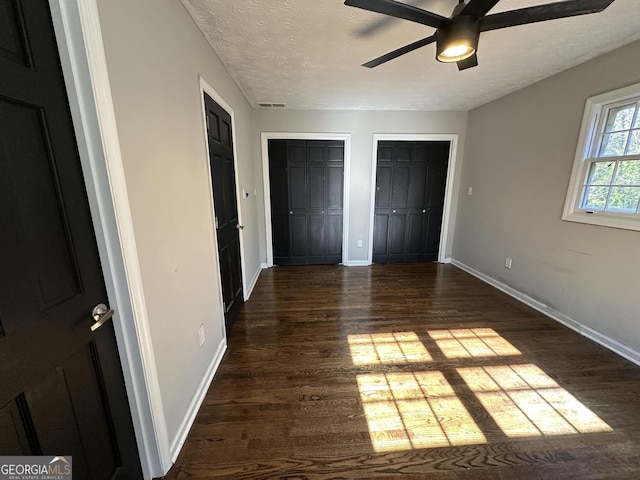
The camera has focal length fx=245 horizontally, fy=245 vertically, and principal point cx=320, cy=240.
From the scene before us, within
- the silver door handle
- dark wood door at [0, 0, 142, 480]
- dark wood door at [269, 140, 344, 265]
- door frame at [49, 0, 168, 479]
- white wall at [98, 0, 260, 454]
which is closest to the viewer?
dark wood door at [0, 0, 142, 480]

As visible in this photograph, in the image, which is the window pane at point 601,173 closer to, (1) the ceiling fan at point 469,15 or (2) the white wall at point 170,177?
(1) the ceiling fan at point 469,15

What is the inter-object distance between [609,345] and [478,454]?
71.0 inches

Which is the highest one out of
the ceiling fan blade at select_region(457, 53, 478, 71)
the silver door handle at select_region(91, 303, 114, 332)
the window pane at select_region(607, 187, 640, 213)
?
the ceiling fan blade at select_region(457, 53, 478, 71)

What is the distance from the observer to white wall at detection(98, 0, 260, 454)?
38.6 inches

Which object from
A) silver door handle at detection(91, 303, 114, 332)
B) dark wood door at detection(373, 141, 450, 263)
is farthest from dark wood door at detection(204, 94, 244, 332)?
dark wood door at detection(373, 141, 450, 263)

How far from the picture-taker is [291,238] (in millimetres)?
4066

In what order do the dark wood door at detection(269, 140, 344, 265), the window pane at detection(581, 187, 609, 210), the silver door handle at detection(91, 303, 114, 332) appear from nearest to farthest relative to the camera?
the silver door handle at detection(91, 303, 114, 332)
the window pane at detection(581, 187, 609, 210)
the dark wood door at detection(269, 140, 344, 265)

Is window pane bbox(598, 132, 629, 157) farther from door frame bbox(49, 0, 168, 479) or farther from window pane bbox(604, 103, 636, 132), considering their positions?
door frame bbox(49, 0, 168, 479)

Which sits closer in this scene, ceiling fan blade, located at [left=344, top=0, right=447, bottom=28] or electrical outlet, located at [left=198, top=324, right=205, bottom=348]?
ceiling fan blade, located at [left=344, top=0, right=447, bottom=28]

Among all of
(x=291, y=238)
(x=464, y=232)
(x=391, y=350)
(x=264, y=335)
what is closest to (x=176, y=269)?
(x=264, y=335)

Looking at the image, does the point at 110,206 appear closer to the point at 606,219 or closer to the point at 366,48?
the point at 366,48

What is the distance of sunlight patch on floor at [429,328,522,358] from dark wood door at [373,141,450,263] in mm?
2075

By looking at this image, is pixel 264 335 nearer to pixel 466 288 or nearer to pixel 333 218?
pixel 333 218

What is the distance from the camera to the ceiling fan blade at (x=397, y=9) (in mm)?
1140
